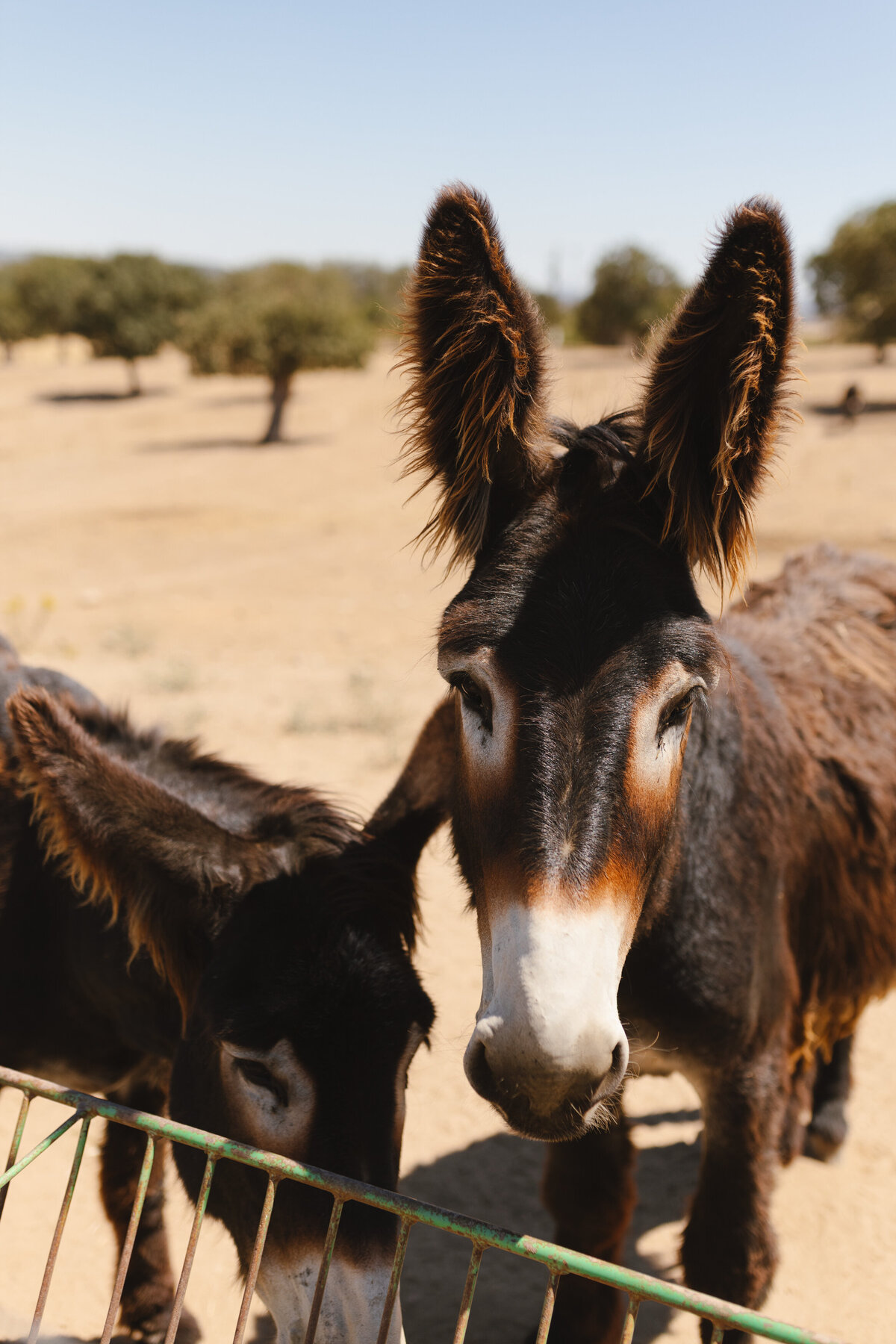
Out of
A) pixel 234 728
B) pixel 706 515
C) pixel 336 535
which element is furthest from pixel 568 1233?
pixel 336 535

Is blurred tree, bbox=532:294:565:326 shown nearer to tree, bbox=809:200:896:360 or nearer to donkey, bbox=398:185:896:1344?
tree, bbox=809:200:896:360

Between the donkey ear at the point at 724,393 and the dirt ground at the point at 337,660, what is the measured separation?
15 centimetres

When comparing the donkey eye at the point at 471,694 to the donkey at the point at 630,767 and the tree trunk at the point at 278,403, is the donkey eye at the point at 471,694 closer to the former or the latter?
the donkey at the point at 630,767

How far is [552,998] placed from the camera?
4.93 ft

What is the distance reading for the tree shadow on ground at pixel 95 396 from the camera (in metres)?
37.0

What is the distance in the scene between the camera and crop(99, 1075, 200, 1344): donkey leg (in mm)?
3271

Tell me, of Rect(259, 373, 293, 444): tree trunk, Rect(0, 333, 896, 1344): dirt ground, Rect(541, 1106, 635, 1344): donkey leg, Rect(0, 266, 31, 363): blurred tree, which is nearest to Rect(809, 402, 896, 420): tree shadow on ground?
Rect(0, 333, 896, 1344): dirt ground

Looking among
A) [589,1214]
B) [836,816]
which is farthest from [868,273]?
[589,1214]

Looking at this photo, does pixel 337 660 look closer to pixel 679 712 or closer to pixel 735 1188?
pixel 735 1188

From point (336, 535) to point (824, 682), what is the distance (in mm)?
15311

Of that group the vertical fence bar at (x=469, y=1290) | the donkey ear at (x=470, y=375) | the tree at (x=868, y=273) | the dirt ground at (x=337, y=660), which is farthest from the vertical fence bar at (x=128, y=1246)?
the tree at (x=868, y=273)

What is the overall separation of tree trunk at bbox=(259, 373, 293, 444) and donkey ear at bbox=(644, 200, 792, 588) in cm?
2733

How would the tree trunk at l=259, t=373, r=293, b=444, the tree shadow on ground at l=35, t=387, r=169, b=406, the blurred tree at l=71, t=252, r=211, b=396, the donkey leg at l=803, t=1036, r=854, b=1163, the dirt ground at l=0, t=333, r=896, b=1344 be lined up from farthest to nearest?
the blurred tree at l=71, t=252, r=211, b=396 → the tree shadow on ground at l=35, t=387, r=169, b=406 → the tree trunk at l=259, t=373, r=293, b=444 → the donkey leg at l=803, t=1036, r=854, b=1163 → the dirt ground at l=0, t=333, r=896, b=1344

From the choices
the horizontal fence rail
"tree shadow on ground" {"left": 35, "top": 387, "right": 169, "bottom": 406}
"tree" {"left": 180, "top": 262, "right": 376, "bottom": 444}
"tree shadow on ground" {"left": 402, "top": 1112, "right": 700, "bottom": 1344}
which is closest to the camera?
the horizontal fence rail
